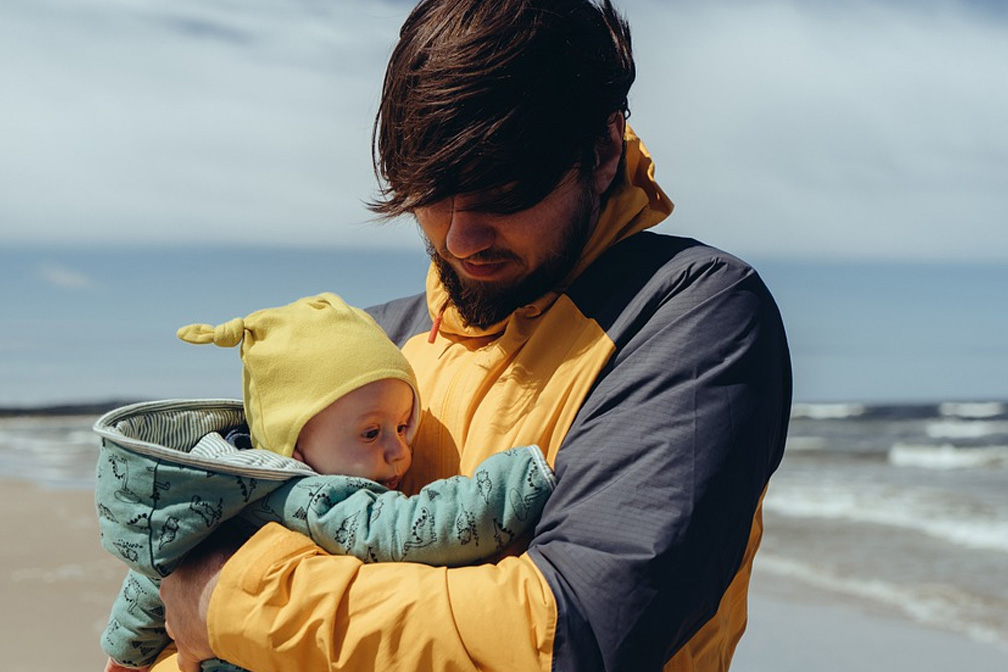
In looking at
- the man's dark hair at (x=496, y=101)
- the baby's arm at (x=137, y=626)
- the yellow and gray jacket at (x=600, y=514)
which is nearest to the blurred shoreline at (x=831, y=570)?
the baby's arm at (x=137, y=626)

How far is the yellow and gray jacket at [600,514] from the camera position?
153 cm

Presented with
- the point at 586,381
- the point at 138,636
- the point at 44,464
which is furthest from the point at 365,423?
the point at 44,464

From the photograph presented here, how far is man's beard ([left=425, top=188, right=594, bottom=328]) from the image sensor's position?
191 cm

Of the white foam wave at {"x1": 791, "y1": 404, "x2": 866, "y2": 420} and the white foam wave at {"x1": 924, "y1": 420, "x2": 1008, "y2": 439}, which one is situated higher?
the white foam wave at {"x1": 924, "y1": 420, "x2": 1008, "y2": 439}

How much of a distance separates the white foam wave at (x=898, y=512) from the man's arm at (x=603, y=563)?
7.31m

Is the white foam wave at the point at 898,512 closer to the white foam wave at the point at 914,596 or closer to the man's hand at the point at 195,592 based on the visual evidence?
the white foam wave at the point at 914,596

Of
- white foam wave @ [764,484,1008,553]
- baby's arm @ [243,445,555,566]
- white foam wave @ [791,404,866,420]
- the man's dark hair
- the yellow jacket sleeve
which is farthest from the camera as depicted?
white foam wave @ [791,404,866,420]

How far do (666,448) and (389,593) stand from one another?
1.44ft

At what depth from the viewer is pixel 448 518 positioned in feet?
5.53

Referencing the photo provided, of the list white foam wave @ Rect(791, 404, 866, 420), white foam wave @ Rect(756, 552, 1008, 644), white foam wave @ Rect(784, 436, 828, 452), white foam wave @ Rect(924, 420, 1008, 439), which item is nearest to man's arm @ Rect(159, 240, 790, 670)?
white foam wave @ Rect(756, 552, 1008, 644)

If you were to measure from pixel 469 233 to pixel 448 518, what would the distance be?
0.49 metres

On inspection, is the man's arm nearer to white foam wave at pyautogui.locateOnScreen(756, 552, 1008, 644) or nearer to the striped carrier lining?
the striped carrier lining

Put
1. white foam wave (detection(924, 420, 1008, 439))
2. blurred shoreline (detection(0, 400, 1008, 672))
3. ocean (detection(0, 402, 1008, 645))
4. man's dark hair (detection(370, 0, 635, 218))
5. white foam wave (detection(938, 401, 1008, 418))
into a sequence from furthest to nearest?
white foam wave (detection(938, 401, 1008, 418)) → white foam wave (detection(924, 420, 1008, 439)) → ocean (detection(0, 402, 1008, 645)) → blurred shoreline (detection(0, 400, 1008, 672)) → man's dark hair (detection(370, 0, 635, 218))

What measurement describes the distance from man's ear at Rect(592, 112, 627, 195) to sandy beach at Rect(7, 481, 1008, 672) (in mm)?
3781
